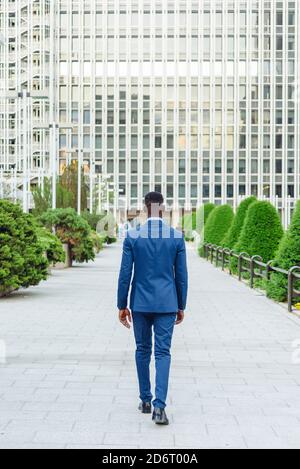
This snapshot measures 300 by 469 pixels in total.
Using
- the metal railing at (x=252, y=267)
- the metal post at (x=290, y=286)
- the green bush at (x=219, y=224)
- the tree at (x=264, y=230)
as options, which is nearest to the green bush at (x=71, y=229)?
the metal railing at (x=252, y=267)

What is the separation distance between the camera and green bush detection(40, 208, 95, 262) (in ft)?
89.2

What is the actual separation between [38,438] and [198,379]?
2.72 m

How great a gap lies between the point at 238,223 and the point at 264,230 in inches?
219

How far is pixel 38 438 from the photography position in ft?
18.0

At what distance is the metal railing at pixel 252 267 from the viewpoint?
1430 centimetres

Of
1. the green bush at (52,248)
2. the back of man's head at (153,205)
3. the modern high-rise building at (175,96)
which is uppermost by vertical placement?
the modern high-rise building at (175,96)

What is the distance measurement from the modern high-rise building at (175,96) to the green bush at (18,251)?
84876 millimetres

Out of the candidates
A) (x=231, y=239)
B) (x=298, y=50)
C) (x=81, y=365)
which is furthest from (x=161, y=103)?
(x=81, y=365)

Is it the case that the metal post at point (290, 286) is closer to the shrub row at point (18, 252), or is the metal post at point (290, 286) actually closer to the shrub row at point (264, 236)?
the shrub row at point (264, 236)

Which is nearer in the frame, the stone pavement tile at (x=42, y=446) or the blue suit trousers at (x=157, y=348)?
the stone pavement tile at (x=42, y=446)

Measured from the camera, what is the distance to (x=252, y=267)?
64.7 ft

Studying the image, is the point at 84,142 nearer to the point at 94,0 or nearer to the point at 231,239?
the point at 94,0

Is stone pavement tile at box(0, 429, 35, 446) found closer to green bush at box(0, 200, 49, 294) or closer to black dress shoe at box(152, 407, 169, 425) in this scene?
black dress shoe at box(152, 407, 169, 425)

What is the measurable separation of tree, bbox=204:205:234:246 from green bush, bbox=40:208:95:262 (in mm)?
8866
